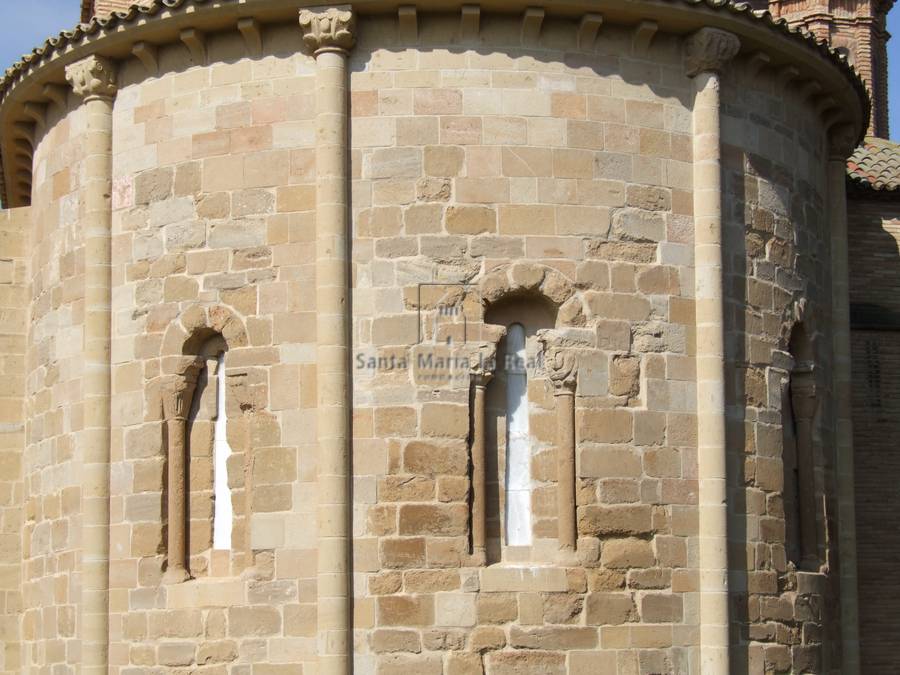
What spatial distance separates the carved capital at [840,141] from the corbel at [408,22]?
209 inches

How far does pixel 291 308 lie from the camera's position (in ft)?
53.3

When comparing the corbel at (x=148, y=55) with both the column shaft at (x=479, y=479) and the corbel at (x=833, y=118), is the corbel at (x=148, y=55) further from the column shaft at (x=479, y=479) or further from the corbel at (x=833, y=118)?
the corbel at (x=833, y=118)

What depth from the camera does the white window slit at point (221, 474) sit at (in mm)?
16562

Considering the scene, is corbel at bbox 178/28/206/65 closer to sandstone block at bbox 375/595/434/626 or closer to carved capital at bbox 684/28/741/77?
carved capital at bbox 684/28/741/77

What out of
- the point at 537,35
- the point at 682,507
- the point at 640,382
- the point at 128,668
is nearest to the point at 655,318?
the point at 640,382

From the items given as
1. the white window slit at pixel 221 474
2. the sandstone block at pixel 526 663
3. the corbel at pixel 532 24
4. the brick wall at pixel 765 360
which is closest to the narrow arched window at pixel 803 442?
the brick wall at pixel 765 360

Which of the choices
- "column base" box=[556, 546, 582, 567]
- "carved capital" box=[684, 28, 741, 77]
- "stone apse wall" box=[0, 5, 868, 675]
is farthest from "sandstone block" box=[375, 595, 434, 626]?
"carved capital" box=[684, 28, 741, 77]

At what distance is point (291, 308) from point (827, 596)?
6071mm

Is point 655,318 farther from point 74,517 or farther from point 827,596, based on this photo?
point 74,517

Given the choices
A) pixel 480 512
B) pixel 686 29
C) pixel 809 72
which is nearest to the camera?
pixel 480 512

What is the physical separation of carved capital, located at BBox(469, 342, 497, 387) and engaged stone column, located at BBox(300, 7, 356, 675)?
1.10 meters

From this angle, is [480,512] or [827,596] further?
[827,596]

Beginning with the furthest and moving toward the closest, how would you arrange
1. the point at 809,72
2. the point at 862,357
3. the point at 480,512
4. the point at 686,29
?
the point at 862,357
the point at 809,72
the point at 686,29
the point at 480,512

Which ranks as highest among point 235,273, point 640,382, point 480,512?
point 235,273
